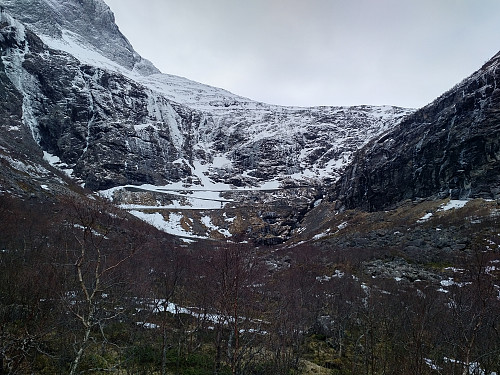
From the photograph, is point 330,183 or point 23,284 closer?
point 23,284

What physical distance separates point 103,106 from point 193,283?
190 metres

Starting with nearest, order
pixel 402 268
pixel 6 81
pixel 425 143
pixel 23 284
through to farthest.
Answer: pixel 23 284, pixel 402 268, pixel 425 143, pixel 6 81

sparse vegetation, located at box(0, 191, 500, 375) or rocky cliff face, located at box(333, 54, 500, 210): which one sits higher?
rocky cliff face, located at box(333, 54, 500, 210)

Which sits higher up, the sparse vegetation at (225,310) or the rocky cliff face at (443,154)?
the rocky cliff face at (443,154)

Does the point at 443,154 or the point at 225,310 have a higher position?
the point at 443,154

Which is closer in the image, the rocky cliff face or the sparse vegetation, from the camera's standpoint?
the sparse vegetation

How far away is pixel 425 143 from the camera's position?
111 m

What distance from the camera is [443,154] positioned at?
102500 millimetres

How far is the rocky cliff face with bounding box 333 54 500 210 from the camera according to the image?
296 ft

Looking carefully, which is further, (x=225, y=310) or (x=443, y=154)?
(x=443, y=154)

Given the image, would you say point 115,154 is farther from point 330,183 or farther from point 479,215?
point 479,215

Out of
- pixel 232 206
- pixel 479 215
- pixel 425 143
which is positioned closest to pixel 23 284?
pixel 479 215

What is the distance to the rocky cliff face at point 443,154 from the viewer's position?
9025cm

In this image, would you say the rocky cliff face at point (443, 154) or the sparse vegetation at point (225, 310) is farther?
the rocky cliff face at point (443, 154)
